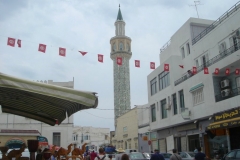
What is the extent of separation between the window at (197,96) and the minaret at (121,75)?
141 ft

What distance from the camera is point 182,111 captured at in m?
25.5

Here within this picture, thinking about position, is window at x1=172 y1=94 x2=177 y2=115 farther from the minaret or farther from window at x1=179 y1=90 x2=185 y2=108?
the minaret

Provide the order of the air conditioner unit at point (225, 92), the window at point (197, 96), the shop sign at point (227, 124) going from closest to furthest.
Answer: the shop sign at point (227, 124), the air conditioner unit at point (225, 92), the window at point (197, 96)

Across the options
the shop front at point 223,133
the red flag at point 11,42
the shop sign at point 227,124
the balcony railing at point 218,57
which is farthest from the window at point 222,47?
the red flag at point 11,42

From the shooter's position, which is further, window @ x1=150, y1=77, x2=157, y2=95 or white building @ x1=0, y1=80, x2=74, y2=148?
white building @ x1=0, y1=80, x2=74, y2=148

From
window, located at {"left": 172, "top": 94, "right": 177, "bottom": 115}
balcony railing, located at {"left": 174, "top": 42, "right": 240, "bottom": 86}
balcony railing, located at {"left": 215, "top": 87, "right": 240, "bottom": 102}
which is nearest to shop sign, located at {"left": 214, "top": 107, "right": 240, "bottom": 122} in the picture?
balcony railing, located at {"left": 215, "top": 87, "right": 240, "bottom": 102}

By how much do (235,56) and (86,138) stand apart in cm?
5647

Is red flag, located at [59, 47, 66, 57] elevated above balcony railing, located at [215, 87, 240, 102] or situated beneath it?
elevated above

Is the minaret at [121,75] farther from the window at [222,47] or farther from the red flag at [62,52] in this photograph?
the red flag at [62,52]

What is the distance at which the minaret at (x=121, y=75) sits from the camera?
69500 millimetres

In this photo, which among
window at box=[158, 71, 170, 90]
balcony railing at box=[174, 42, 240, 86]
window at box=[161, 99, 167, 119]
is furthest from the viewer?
window at box=[161, 99, 167, 119]

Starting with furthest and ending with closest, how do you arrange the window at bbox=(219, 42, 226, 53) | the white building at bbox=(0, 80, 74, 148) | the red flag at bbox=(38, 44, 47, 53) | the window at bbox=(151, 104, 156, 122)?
the white building at bbox=(0, 80, 74, 148)
the window at bbox=(151, 104, 156, 122)
the window at bbox=(219, 42, 226, 53)
the red flag at bbox=(38, 44, 47, 53)

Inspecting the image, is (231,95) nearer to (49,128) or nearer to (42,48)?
(42,48)

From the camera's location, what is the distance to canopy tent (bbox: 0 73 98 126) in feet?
15.4
